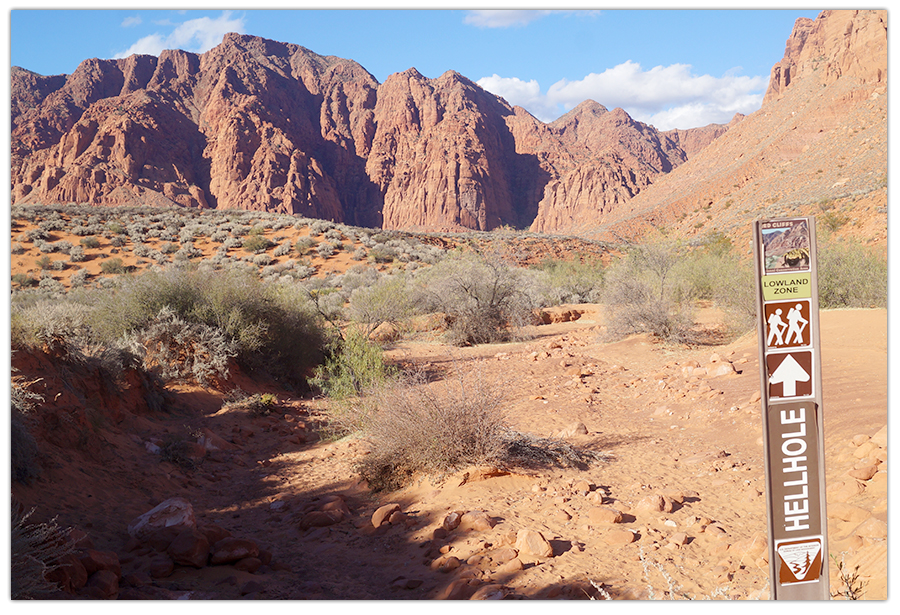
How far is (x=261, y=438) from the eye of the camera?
8539 mm

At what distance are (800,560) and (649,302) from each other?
12.1m

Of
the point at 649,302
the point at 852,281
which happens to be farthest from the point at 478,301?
the point at 852,281

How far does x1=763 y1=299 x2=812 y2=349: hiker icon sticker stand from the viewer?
2.69 metres

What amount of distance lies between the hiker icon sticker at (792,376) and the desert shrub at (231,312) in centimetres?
1031

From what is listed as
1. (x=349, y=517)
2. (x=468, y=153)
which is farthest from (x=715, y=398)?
(x=468, y=153)

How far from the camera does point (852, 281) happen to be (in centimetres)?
1295

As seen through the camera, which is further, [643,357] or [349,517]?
[643,357]

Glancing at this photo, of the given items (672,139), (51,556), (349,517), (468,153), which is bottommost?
(349,517)

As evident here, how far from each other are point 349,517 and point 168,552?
155 centimetres

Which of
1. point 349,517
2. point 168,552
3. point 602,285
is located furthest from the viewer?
point 602,285

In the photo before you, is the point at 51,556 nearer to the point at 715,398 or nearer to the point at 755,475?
the point at 755,475

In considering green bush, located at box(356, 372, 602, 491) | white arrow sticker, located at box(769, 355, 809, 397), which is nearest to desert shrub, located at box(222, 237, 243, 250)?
green bush, located at box(356, 372, 602, 491)

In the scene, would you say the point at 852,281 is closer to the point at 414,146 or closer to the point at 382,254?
the point at 382,254

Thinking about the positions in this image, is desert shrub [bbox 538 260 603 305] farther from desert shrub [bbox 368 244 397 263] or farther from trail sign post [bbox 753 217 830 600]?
trail sign post [bbox 753 217 830 600]
